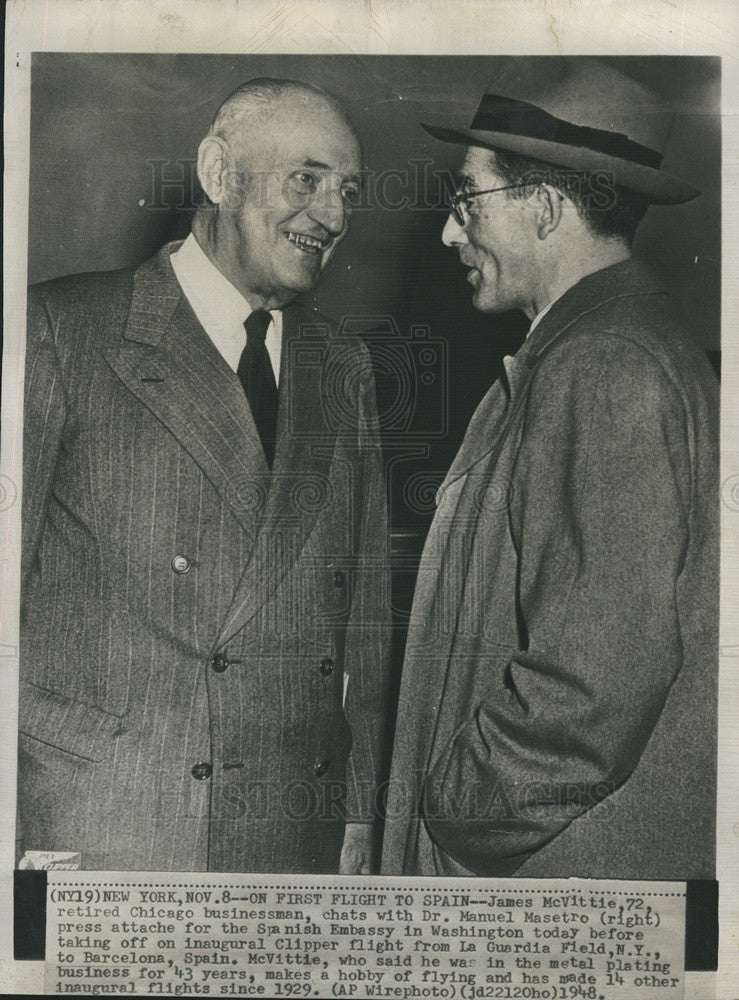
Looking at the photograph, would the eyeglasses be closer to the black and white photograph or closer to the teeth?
the black and white photograph

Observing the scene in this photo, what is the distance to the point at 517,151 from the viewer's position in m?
2.20

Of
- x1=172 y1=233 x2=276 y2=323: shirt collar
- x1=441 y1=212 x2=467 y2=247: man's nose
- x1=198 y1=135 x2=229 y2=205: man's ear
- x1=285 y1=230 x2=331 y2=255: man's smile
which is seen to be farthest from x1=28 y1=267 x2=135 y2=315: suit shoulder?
x1=441 y1=212 x2=467 y2=247: man's nose

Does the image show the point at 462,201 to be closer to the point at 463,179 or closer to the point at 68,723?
the point at 463,179

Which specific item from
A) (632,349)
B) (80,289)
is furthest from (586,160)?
(80,289)

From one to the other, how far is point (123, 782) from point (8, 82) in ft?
5.55

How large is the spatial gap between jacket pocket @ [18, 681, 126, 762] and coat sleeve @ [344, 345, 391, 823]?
540mm

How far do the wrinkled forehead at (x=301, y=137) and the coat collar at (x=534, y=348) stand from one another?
1.94 ft

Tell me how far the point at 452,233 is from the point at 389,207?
0.16 m

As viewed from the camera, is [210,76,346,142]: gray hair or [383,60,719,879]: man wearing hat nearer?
[383,60,719,879]: man wearing hat

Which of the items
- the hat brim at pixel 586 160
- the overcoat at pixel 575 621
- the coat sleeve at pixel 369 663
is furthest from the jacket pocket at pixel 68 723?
the hat brim at pixel 586 160

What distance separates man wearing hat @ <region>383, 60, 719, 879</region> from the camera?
2107 mm

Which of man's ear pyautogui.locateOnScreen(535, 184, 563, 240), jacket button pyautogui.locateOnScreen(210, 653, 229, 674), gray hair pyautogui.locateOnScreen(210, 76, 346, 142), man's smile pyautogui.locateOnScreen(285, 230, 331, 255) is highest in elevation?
gray hair pyautogui.locateOnScreen(210, 76, 346, 142)

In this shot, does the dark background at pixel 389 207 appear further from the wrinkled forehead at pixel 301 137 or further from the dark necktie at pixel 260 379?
the dark necktie at pixel 260 379

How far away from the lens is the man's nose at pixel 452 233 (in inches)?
86.8
